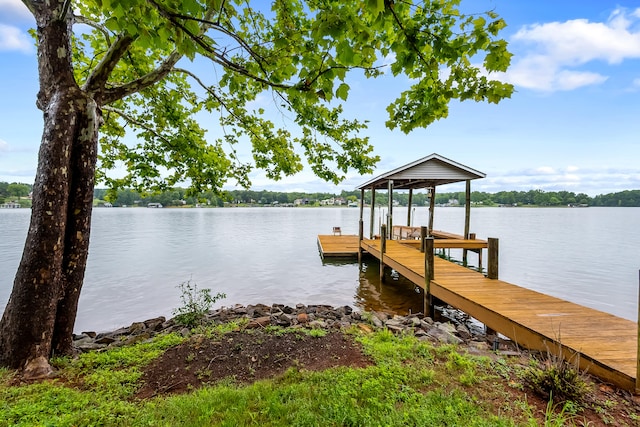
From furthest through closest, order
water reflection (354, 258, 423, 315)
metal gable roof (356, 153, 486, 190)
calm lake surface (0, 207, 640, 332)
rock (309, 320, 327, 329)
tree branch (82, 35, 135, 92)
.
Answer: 1. metal gable roof (356, 153, 486, 190)
2. calm lake surface (0, 207, 640, 332)
3. water reflection (354, 258, 423, 315)
4. rock (309, 320, 327, 329)
5. tree branch (82, 35, 135, 92)

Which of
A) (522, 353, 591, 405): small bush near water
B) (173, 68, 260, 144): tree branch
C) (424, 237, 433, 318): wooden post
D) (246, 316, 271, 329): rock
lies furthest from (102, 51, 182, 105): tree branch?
(424, 237, 433, 318): wooden post

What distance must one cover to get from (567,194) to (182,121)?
124172 mm

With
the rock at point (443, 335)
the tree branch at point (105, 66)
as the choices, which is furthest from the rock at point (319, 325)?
the tree branch at point (105, 66)

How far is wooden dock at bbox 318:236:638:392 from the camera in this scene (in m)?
3.33

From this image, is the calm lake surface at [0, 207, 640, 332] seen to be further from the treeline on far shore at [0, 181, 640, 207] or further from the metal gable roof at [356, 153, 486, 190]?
the treeline on far shore at [0, 181, 640, 207]

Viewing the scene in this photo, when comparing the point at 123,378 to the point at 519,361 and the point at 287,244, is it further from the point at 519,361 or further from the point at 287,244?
the point at 287,244

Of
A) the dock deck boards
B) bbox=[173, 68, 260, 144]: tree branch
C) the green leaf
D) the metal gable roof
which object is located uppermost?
bbox=[173, 68, 260, 144]: tree branch

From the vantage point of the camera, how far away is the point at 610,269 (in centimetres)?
1466

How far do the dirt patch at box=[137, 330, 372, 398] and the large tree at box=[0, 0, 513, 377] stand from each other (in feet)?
4.73

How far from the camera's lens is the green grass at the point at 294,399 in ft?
8.43

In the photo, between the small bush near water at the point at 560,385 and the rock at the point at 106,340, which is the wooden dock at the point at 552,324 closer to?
the small bush near water at the point at 560,385

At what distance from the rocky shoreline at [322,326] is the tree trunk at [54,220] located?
1.74 m

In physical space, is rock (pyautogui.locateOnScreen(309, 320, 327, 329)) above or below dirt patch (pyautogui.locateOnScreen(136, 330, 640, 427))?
below

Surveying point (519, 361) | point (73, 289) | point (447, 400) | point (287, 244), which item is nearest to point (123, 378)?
point (73, 289)
